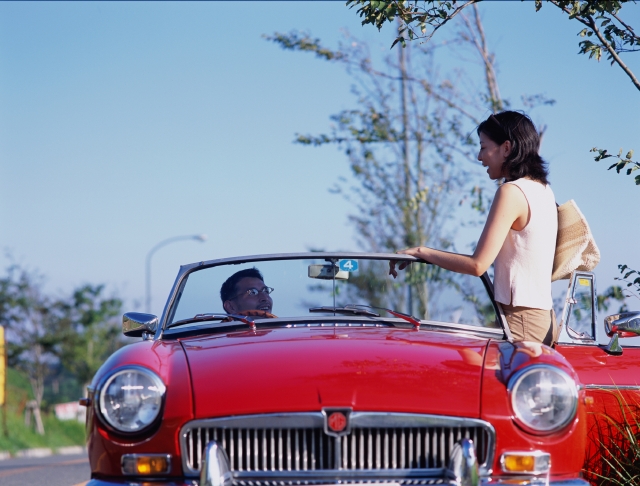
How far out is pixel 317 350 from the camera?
11.7 ft

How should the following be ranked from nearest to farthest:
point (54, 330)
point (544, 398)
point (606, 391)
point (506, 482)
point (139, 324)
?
point (506, 482) → point (544, 398) → point (606, 391) → point (139, 324) → point (54, 330)

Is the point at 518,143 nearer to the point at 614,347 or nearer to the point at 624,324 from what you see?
the point at 624,324

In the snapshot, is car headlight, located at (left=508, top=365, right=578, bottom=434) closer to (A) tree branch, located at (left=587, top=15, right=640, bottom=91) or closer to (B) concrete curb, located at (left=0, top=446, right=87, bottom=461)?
(A) tree branch, located at (left=587, top=15, right=640, bottom=91)

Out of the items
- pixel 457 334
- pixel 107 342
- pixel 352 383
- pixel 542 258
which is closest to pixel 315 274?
pixel 457 334

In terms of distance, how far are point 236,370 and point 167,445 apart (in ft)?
1.21

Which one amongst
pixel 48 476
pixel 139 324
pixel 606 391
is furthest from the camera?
pixel 48 476

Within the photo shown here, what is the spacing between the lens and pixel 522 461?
3238 millimetres

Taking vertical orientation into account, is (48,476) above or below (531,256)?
below

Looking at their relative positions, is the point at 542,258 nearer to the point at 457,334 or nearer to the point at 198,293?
the point at 457,334

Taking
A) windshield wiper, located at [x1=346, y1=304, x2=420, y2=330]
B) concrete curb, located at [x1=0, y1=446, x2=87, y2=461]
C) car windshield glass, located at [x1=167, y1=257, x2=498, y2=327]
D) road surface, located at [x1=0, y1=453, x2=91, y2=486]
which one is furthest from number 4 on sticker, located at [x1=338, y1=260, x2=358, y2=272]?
concrete curb, located at [x1=0, y1=446, x2=87, y2=461]

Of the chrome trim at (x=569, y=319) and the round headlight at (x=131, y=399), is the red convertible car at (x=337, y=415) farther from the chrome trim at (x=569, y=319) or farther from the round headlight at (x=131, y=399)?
the chrome trim at (x=569, y=319)

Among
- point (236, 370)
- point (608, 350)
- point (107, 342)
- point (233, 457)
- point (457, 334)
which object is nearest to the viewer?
point (233, 457)

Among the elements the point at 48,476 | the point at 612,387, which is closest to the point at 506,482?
the point at 612,387

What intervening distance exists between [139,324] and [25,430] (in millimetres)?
24023
